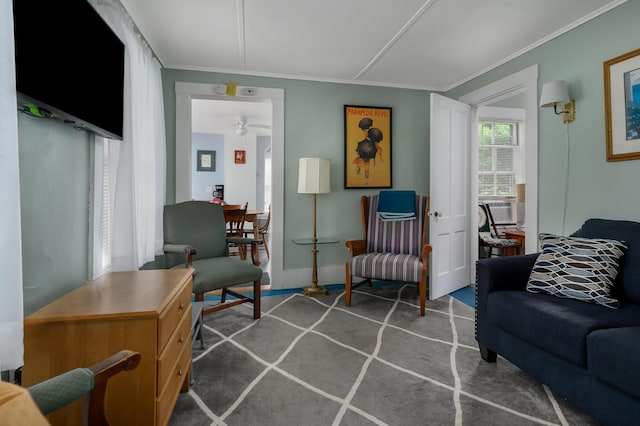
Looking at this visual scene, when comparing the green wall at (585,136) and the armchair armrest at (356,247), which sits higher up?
the green wall at (585,136)

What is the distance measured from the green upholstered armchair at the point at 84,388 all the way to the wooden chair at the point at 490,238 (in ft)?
13.9

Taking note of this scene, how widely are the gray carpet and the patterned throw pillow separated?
0.55 m

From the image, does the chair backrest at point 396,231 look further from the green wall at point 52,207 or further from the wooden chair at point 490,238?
the green wall at point 52,207

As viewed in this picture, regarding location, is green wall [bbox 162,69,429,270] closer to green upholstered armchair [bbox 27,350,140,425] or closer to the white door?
the white door

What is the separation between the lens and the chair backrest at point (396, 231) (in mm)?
3479

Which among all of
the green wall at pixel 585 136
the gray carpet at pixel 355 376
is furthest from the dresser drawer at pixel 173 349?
the green wall at pixel 585 136

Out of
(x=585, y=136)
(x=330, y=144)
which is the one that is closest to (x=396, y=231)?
(x=330, y=144)

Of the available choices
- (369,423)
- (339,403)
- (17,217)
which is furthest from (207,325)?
(17,217)

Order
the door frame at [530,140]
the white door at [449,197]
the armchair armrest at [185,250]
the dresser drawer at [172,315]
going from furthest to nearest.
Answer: the white door at [449,197] → the door frame at [530,140] → the armchair armrest at [185,250] → the dresser drawer at [172,315]

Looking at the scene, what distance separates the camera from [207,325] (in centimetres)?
278

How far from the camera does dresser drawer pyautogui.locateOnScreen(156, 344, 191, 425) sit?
4.24ft

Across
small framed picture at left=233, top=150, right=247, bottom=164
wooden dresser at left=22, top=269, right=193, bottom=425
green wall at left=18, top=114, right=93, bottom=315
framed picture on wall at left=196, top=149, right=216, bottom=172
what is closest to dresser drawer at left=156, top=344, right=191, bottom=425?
wooden dresser at left=22, top=269, right=193, bottom=425

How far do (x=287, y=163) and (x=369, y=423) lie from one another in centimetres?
276

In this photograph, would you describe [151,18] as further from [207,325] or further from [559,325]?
[559,325]
